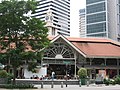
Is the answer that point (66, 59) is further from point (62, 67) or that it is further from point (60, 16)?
point (60, 16)

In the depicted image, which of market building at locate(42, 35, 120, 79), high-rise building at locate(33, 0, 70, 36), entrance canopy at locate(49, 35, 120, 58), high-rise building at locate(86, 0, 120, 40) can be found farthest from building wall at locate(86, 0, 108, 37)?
market building at locate(42, 35, 120, 79)

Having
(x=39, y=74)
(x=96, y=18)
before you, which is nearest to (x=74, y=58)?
(x=39, y=74)

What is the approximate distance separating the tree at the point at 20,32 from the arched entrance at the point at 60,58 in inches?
829

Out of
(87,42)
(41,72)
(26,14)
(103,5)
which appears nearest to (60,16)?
(103,5)

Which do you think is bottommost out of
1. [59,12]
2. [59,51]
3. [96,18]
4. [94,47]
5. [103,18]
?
[59,51]

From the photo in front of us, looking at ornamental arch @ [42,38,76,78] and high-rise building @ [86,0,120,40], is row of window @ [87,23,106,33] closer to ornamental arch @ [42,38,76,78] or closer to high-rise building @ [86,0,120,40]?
high-rise building @ [86,0,120,40]

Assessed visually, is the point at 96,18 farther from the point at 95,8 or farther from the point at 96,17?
the point at 95,8

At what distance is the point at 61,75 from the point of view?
179ft

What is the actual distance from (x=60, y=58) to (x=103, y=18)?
74129mm

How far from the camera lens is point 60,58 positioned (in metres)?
53.4

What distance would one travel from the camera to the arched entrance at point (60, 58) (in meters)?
53.3

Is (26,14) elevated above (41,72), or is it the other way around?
(26,14)

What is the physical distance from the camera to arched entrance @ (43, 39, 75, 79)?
53.3 m

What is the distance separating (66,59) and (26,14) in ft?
77.6
